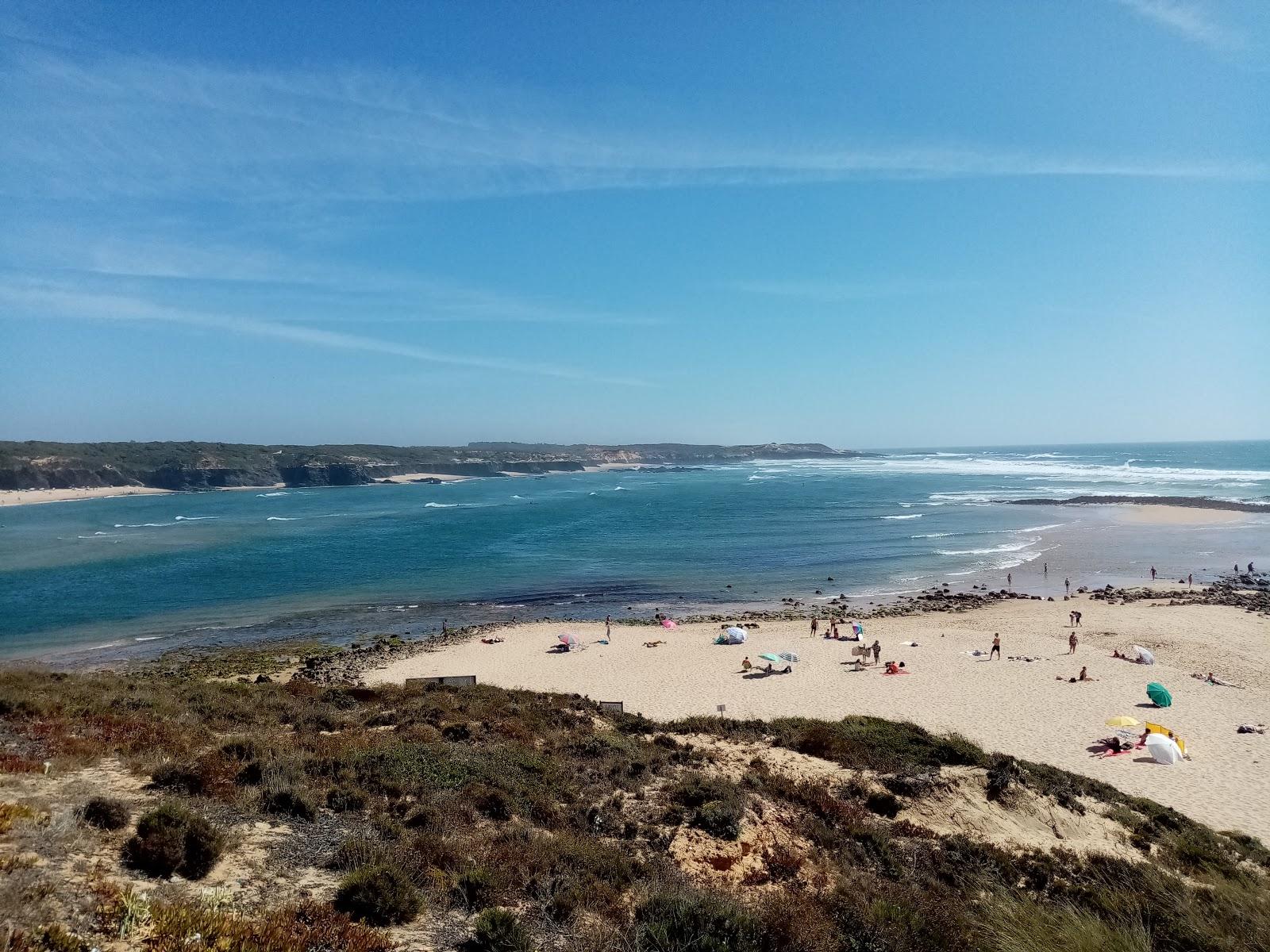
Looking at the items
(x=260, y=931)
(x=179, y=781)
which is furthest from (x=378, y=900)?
(x=179, y=781)

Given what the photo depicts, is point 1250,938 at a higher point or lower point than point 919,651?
higher

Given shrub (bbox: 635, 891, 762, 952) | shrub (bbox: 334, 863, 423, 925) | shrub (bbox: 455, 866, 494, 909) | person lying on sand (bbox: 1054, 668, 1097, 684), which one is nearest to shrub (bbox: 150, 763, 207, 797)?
shrub (bbox: 334, 863, 423, 925)

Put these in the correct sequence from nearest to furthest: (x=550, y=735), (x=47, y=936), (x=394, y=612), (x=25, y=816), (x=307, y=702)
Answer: (x=47, y=936)
(x=25, y=816)
(x=550, y=735)
(x=307, y=702)
(x=394, y=612)

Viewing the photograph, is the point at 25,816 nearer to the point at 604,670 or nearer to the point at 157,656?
the point at 604,670

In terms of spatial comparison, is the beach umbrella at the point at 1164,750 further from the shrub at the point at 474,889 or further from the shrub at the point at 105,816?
the shrub at the point at 105,816

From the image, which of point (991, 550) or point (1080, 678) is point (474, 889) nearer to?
point (1080, 678)

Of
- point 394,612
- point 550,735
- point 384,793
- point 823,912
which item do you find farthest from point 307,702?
point 394,612

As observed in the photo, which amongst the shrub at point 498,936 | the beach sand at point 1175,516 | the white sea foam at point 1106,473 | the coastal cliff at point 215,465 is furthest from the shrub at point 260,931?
the coastal cliff at point 215,465
